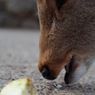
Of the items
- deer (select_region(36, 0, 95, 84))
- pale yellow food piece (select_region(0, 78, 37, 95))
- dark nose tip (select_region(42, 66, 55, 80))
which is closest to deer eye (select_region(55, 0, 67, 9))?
deer (select_region(36, 0, 95, 84))

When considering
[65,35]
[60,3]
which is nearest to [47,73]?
[65,35]

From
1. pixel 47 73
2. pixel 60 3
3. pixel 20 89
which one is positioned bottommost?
pixel 47 73

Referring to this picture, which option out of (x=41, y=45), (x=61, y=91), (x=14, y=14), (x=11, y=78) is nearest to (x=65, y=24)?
(x=41, y=45)

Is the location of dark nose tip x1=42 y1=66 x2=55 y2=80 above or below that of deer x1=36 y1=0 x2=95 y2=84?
below

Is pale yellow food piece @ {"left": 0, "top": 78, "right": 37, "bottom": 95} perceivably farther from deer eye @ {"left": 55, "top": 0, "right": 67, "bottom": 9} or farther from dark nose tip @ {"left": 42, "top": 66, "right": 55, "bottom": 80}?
deer eye @ {"left": 55, "top": 0, "right": 67, "bottom": 9}

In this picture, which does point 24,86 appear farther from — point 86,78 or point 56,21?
point 86,78

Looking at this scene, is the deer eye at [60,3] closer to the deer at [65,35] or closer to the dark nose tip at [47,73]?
the deer at [65,35]

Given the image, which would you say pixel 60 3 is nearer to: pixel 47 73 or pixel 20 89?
pixel 47 73

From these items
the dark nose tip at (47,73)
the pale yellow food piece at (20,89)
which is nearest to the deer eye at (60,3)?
the dark nose tip at (47,73)
